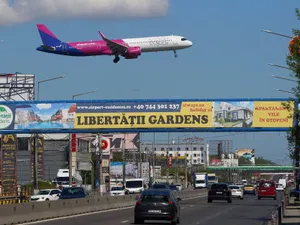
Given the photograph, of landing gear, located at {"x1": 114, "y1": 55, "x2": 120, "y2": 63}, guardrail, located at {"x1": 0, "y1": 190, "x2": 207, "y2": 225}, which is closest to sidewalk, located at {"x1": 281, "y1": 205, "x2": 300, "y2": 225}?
guardrail, located at {"x1": 0, "y1": 190, "x2": 207, "y2": 225}

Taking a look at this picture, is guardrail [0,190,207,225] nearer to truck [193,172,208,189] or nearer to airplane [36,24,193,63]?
airplane [36,24,193,63]

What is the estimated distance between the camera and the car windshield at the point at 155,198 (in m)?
32.8

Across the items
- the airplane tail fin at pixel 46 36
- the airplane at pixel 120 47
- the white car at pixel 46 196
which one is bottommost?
the white car at pixel 46 196

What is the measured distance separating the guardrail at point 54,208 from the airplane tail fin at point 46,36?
28.3m

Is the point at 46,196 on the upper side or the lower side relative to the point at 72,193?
lower

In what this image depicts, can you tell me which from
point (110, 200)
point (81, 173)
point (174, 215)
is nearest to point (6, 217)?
point (174, 215)

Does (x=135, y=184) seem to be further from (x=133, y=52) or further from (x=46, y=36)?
(x=133, y=52)

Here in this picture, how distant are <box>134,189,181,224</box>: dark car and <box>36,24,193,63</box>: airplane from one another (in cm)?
3902

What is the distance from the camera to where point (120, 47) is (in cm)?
7206

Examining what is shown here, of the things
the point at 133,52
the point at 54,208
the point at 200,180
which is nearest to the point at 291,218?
the point at 54,208

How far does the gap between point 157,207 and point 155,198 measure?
414mm

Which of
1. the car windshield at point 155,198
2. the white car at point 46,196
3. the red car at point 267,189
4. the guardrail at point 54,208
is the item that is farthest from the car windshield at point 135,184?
the car windshield at point 155,198

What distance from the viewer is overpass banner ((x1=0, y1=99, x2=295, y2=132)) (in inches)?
2749

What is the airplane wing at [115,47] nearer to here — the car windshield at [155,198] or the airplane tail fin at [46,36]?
the airplane tail fin at [46,36]
